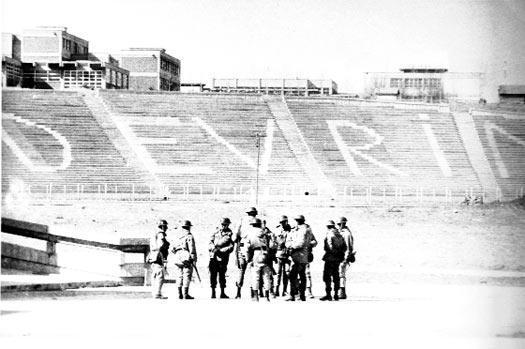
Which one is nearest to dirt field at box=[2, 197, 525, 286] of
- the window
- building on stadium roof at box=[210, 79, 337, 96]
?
building on stadium roof at box=[210, 79, 337, 96]

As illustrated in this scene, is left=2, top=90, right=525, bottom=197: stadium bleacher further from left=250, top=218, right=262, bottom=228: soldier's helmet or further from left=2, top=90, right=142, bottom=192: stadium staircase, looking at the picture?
left=250, top=218, right=262, bottom=228: soldier's helmet

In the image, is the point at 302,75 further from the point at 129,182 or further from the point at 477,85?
the point at 129,182

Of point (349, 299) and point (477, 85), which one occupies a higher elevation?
point (477, 85)

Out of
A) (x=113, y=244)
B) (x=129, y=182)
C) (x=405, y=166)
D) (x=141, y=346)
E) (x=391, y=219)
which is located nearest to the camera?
(x=141, y=346)

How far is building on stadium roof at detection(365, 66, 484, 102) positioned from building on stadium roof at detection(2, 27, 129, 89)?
1396 cm

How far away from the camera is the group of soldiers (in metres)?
11.2

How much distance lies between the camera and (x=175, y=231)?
38.3ft

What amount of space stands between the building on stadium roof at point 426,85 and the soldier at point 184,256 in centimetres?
3840

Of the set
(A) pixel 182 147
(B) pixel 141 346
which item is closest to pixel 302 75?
(A) pixel 182 147

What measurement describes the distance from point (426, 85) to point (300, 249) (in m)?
40.9

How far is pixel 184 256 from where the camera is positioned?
11422mm

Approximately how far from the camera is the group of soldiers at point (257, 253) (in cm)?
1119

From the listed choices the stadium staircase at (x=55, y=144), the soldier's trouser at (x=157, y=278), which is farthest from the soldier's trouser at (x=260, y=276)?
the stadium staircase at (x=55, y=144)

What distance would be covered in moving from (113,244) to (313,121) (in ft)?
94.5
